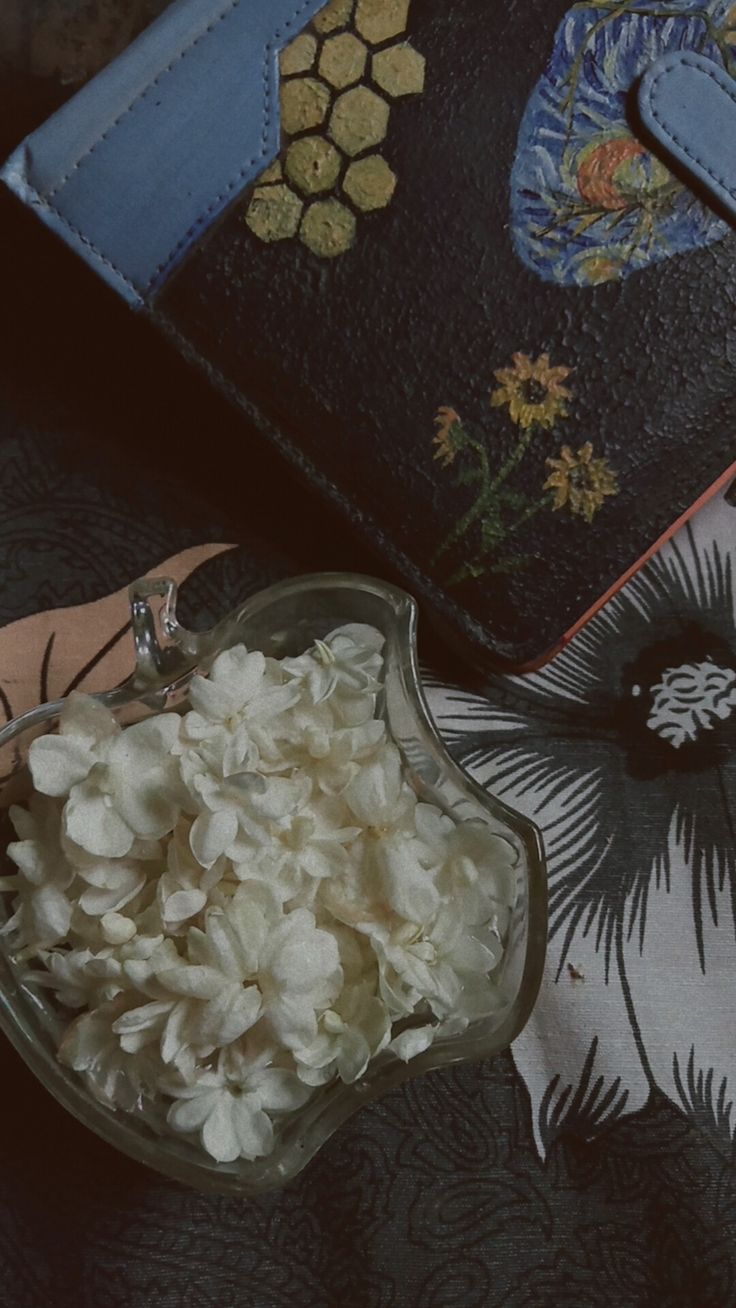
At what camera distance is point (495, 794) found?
0.45 meters

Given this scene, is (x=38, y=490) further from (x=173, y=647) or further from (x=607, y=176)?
(x=607, y=176)

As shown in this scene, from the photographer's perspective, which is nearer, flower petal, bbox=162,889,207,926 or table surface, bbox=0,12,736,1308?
flower petal, bbox=162,889,207,926

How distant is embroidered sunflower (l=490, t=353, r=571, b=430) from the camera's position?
41 centimetres

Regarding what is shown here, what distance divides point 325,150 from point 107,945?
298 millimetres

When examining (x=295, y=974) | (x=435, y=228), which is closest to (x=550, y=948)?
(x=295, y=974)

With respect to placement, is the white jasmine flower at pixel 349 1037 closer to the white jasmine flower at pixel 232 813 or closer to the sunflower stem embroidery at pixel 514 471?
the white jasmine flower at pixel 232 813

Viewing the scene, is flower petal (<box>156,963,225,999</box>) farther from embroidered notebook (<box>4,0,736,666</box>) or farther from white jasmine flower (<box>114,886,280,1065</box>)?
embroidered notebook (<box>4,0,736,666</box>)

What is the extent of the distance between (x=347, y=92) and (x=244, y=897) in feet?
0.98

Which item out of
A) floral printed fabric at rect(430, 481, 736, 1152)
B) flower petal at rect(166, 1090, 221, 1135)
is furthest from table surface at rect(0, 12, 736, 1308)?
flower petal at rect(166, 1090, 221, 1135)

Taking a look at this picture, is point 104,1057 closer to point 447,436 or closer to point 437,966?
point 437,966

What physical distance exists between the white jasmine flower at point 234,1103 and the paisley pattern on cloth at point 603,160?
30 cm

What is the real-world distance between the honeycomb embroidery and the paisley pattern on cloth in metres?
0.05

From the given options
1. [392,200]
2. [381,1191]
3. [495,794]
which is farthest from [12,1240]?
[392,200]

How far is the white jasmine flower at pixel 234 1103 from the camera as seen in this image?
335mm
